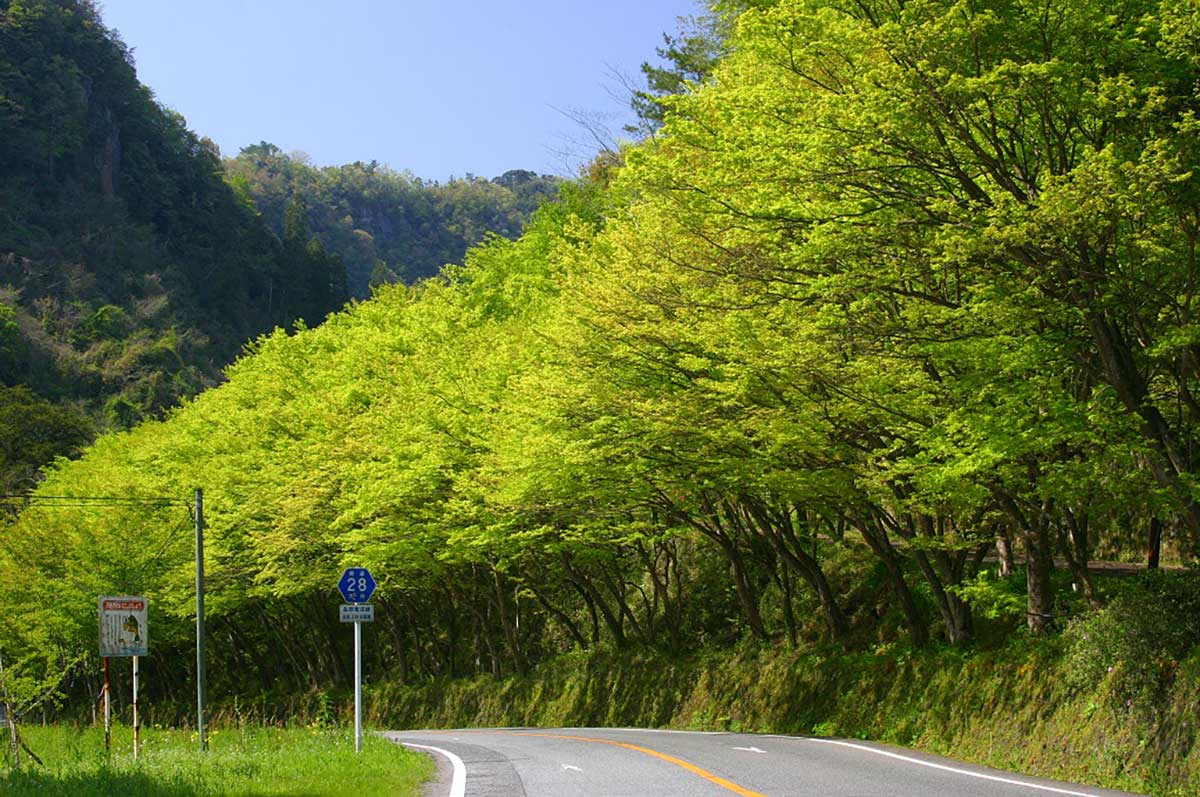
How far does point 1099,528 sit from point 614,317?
12.6m

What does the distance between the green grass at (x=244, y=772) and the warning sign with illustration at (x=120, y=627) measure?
1718 millimetres

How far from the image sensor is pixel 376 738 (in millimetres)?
20703

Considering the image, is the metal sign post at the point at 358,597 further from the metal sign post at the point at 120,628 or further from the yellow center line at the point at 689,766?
the metal sign post at the point at 120,628

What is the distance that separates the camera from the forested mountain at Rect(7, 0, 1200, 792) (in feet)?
43.9

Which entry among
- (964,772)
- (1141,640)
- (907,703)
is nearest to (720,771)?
(964,772)

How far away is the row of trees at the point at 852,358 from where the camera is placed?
13367 mm

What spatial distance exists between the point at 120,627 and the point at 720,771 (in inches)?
455

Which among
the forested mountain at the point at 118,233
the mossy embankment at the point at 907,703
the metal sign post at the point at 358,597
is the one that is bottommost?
the mossy embankment at the point at 907,703

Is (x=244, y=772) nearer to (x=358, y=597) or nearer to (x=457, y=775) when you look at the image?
(x=457, y=775)

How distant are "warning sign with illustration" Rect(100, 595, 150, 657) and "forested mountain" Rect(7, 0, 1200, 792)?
8.36 m

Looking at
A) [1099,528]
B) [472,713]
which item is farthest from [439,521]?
[1099,528]

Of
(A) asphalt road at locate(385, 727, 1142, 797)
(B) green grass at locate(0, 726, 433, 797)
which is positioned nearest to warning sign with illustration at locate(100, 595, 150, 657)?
(B) green grass at locate(0, 726, 433, 797)

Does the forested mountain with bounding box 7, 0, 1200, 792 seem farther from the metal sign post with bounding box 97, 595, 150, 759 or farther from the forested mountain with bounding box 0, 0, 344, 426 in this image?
the forested mountain with bounding box 0, 0, 344, 426

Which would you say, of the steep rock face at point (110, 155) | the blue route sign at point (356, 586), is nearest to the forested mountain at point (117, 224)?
the steep rock face at point (110, 155)
